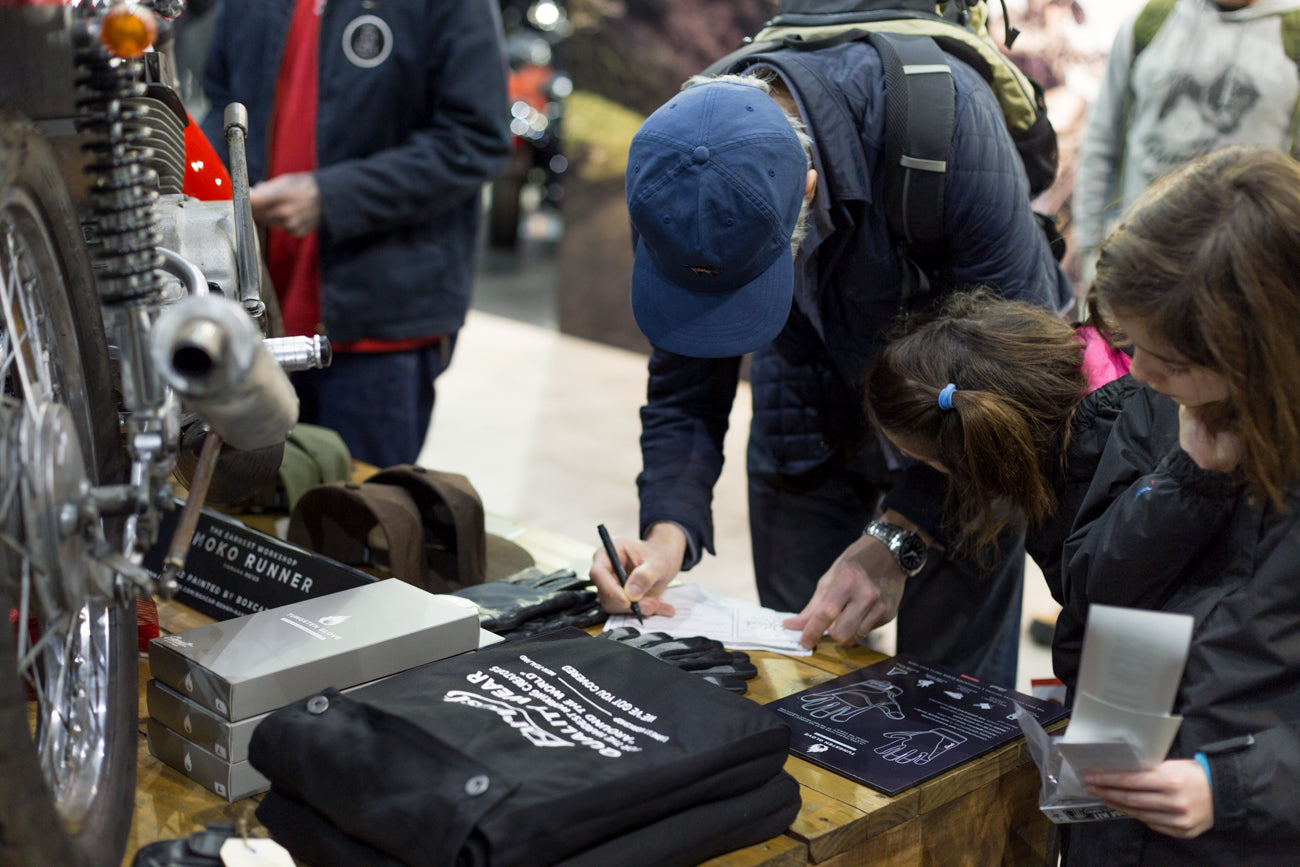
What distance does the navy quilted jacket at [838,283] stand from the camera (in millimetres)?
1617

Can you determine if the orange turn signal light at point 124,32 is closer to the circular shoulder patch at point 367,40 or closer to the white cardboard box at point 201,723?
the white cardboard box at point 201,723

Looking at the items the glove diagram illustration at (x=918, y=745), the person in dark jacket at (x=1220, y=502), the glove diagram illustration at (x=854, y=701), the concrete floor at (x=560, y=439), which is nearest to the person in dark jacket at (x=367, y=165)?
the concrete floor at (x=560, y=439)

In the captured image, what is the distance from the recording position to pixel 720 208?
1.47 metres

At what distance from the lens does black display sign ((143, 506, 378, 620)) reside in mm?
1552

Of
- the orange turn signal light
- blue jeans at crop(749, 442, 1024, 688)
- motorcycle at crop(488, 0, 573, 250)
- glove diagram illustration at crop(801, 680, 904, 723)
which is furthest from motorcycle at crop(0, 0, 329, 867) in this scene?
motorcycle at crop(488, 0, 573, 250)

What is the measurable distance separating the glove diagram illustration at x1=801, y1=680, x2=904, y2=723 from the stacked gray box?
0.40 m

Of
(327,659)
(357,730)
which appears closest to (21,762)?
(357,730)

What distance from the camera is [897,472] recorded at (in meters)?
2.01

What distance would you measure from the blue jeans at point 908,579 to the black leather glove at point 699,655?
1.57 feet

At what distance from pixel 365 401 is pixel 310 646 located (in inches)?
55.9

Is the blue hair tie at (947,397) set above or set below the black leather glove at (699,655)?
above

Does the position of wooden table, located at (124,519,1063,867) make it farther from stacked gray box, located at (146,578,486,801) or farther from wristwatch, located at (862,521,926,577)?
wristwatch, located at (862,521,926,577)

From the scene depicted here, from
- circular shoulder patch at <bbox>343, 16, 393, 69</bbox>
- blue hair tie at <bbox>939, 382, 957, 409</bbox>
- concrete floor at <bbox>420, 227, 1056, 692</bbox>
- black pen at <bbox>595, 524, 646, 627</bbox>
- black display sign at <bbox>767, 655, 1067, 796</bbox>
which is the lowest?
concrete floor at <bbox>420, 227, 1056, 692</bbox>

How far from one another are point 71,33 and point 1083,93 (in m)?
4.09
